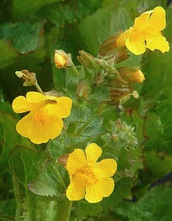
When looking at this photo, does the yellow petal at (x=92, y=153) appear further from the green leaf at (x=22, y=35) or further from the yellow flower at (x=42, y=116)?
the green leaf at (x=22, y=35)

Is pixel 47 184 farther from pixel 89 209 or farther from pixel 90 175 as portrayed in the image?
pixel 89 209

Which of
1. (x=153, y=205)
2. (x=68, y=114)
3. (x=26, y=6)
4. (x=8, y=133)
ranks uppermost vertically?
(x=68, y=114)

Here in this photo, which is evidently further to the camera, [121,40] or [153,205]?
[153,205]

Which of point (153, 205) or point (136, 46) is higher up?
point (136, 46)

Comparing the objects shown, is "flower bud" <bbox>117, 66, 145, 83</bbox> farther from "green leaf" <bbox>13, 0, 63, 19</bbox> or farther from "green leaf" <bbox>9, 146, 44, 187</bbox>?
"green leaf" <bbox>13, 0, 63, 19</bbox>

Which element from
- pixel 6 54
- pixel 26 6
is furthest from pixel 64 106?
pixel 26 6

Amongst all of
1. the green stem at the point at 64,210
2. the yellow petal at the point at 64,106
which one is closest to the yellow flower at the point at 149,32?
the yellow petal at the point at 64,106
